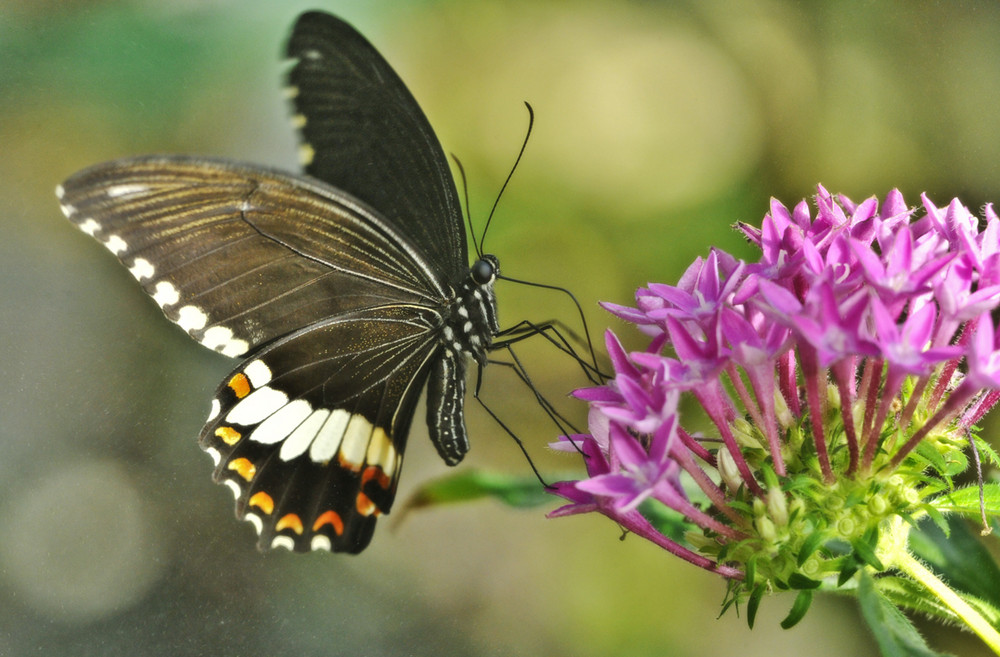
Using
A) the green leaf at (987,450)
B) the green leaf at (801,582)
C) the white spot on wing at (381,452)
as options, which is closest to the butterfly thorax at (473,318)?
the white spot on wing at (381,452)

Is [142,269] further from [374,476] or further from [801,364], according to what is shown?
[801,364]

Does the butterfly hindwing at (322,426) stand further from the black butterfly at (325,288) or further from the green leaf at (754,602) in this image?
the green leaf at (754,602)

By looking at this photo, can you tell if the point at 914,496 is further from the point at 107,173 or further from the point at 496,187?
the point at 496,187

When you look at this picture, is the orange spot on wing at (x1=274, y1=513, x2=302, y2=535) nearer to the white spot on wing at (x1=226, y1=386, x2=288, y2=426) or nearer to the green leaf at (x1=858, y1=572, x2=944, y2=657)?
the white spot on wing at (x1=226, y1=386, x2=288, y2=426)

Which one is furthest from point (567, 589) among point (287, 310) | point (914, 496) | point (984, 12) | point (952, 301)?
point (984, 12)

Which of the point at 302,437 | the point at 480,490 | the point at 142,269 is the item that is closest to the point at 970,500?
the point at 480,490
